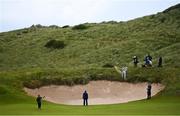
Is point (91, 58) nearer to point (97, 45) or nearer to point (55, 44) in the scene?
point (97, 45)

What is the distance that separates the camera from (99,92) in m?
53.4

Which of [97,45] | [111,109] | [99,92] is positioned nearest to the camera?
[111,109]

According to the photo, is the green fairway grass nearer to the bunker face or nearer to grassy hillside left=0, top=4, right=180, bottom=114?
grassy hillside left=0, top=4, right=180, bottom=114

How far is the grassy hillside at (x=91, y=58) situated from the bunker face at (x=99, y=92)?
81 cm

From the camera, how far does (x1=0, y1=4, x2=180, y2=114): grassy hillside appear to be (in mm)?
43625

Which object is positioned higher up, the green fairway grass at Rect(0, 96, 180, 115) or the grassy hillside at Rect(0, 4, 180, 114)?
the grassy hillside at Rect(0, 4, 180, 114)

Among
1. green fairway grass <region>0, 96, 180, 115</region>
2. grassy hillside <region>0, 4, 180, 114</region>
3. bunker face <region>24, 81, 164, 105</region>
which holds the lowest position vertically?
green fairway grass <region>0, 96, 180, 115</region>

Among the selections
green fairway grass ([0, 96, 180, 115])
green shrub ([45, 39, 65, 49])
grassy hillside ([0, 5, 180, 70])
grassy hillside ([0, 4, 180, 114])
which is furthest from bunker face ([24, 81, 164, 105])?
green shrub ([45, 39, 65, 49])

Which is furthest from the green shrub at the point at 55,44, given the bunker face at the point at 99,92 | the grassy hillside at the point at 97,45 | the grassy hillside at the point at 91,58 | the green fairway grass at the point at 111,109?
the green fairway grass at the point at 111,109

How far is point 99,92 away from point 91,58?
2962cm

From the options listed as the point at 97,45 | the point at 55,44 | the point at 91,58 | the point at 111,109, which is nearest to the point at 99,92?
the point at 111,109

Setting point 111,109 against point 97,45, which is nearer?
point 111,109

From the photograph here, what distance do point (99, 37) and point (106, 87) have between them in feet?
→ 150

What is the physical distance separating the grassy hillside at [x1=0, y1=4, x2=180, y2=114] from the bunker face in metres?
0.81
